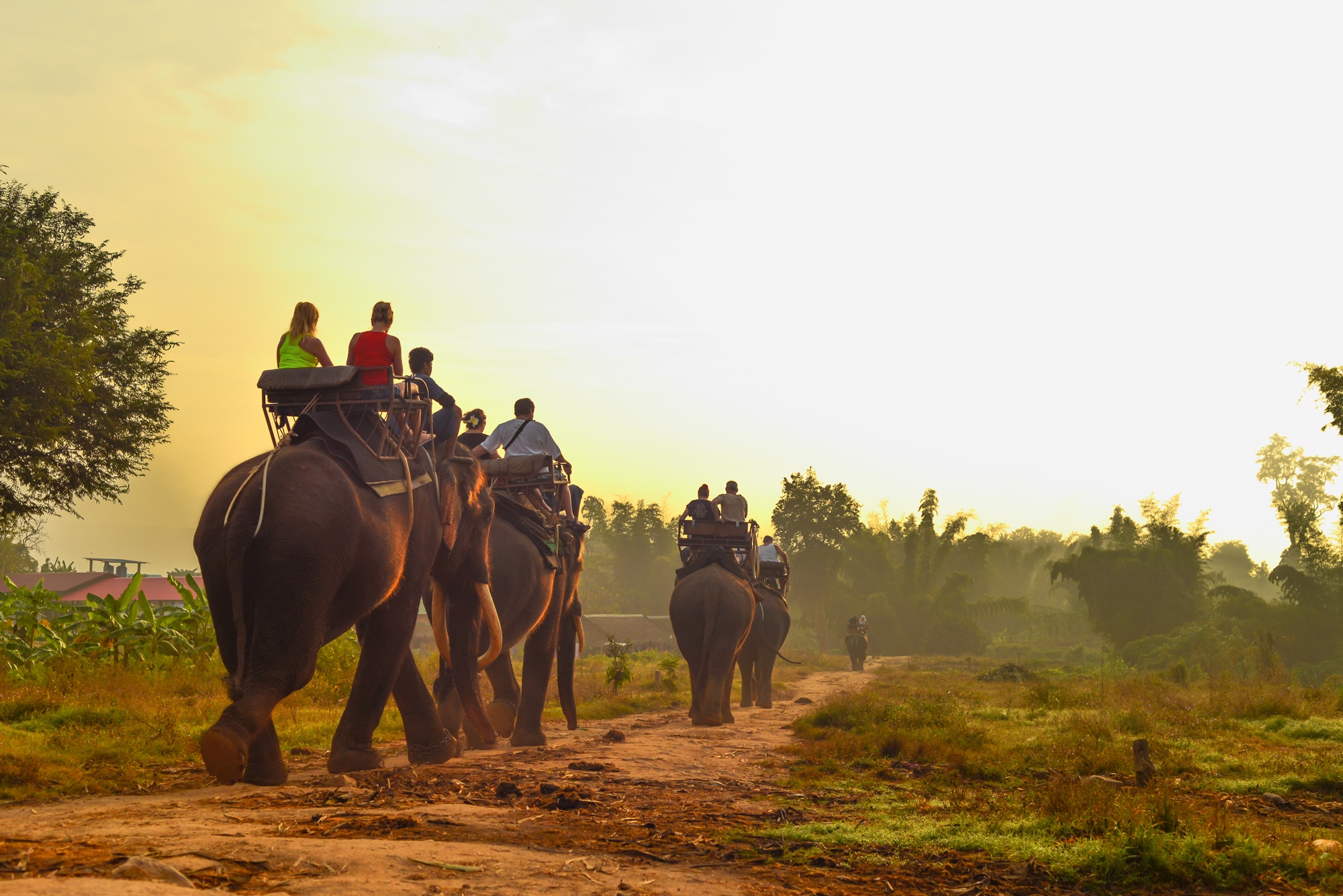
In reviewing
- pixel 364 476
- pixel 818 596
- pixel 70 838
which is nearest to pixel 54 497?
pixel 364 476

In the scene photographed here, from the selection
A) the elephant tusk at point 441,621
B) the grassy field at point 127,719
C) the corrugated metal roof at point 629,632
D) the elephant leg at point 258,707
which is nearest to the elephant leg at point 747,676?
the grassy field at point 127,719

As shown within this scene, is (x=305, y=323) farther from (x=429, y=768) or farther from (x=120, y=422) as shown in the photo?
(x=120, y=422)

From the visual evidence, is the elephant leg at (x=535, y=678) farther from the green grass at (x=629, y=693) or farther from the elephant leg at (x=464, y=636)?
the green grass at (x=629, y=693)

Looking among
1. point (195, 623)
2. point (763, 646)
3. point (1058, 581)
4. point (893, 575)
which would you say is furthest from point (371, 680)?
point (1058, 581)

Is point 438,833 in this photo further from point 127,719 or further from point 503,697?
point 127,719

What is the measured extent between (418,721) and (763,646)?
12450 mm

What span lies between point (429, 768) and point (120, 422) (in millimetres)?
17110

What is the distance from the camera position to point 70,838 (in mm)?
4504

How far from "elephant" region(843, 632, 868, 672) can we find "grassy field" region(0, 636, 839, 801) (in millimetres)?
23315

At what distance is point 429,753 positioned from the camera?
26.9ft

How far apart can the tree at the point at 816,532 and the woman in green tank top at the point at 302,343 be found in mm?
63126

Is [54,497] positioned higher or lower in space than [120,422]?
lower

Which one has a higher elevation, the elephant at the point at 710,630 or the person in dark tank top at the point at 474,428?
the person in dark tank top at the point at 474,428

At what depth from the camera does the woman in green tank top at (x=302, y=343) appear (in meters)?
7.21
